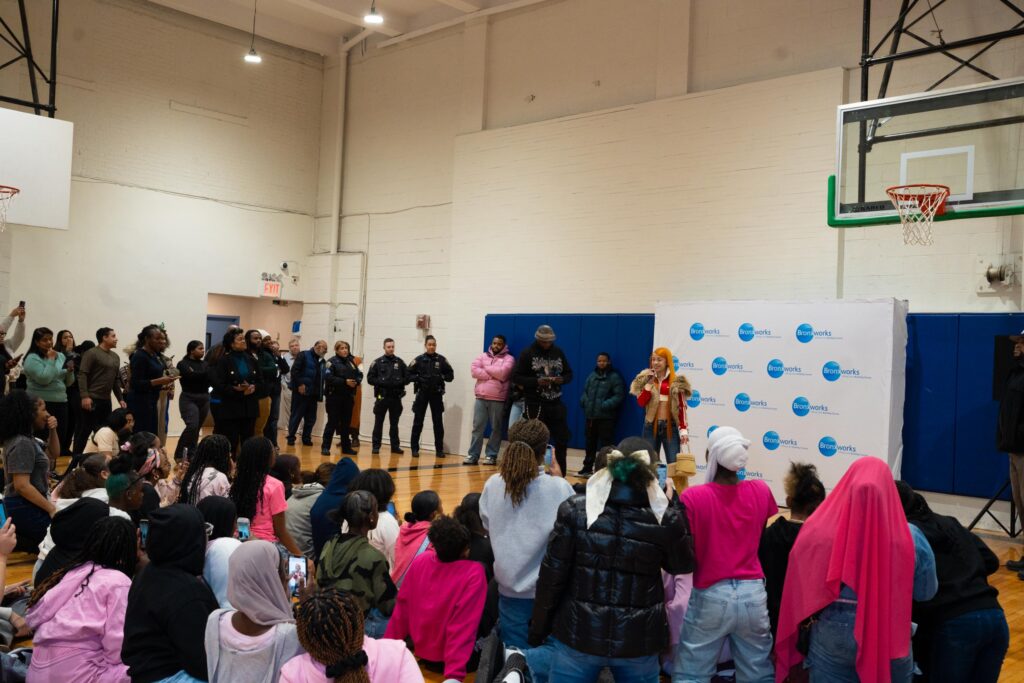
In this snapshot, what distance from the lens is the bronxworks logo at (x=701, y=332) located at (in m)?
9.28

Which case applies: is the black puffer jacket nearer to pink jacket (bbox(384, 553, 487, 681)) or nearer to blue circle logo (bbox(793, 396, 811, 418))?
pink jacket (bbox(384, 553, 487, 681))

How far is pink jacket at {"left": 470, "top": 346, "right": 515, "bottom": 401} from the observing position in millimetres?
11172

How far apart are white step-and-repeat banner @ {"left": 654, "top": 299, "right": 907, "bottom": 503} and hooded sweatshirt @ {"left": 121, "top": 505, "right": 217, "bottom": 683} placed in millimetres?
6818

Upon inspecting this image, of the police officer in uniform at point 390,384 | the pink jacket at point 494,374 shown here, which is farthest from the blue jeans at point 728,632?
the police officer in uniform at point 390,384

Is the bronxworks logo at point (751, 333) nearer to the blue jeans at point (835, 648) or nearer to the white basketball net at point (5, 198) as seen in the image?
the blue jeans at point (835, 648)

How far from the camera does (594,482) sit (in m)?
3.02

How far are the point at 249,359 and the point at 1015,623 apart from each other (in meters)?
6.48

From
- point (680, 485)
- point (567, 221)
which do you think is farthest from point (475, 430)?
point (680, 485)

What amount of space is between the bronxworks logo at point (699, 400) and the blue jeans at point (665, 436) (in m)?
1.60

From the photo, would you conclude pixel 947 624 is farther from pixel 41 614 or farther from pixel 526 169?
pixel 526 169

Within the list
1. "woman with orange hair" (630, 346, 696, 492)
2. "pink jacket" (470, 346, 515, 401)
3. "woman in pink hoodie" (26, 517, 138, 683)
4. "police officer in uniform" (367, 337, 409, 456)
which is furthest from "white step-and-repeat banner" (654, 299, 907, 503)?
"woman in pink hoodie" (26, 517, 138, 683)

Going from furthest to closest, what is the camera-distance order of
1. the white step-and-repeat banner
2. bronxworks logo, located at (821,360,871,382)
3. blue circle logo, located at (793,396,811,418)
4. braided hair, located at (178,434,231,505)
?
blue circle logo, located at (793,396,811,418), bronxworks logo, located at (821,360,871,382), the white step-and-repeat banner, braided hair, located at (178,434,231,505)

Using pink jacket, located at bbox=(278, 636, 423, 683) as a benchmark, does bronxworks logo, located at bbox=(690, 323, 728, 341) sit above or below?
above

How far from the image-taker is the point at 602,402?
10.3 m
